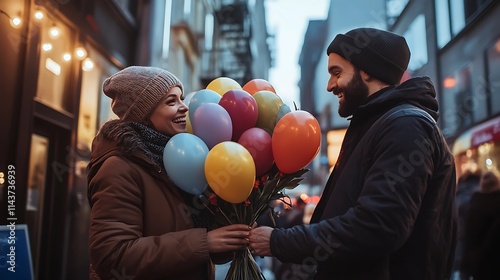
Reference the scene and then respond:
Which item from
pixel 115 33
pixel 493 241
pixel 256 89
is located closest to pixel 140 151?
pixel 256 89

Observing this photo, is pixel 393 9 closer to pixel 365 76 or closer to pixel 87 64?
pixel 87 64

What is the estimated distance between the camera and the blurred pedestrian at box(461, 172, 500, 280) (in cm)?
524

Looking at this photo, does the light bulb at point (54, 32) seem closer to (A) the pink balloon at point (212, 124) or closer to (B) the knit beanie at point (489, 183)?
(A) the pink balloon at point (212, 124)

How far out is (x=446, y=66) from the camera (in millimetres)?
13891

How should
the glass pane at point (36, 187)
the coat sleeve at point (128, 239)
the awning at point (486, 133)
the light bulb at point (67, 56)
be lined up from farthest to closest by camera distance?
the awning at point (486, 133), the light bulb at point (67, 56), the glass pane at point (36, 187), the coat sleeve at point (128, 239)

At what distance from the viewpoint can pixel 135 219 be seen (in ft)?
6.90

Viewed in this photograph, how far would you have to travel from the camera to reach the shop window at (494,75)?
10.0 meters

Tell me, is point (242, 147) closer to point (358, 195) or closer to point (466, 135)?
point (358, 195)

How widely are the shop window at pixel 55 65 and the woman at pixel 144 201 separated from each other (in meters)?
3.03

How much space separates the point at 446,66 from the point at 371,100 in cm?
1321

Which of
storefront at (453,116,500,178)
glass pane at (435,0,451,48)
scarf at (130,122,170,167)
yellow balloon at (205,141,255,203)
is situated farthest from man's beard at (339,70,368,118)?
glass pane at (435,0,451,48)

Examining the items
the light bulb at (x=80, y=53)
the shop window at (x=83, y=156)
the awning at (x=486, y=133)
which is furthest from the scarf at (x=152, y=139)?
the awning at (x=486, y=133)

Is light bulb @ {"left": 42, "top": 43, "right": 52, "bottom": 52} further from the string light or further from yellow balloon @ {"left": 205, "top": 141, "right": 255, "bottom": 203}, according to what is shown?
yellow balloon @ {"left": 205, "top": 141, "right": 255, "bottom": 203}

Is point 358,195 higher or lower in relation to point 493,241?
higher
